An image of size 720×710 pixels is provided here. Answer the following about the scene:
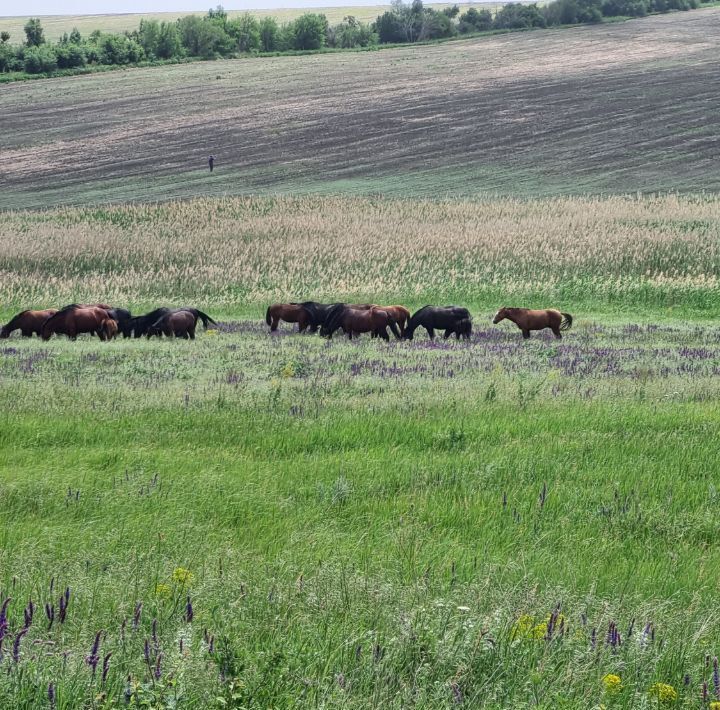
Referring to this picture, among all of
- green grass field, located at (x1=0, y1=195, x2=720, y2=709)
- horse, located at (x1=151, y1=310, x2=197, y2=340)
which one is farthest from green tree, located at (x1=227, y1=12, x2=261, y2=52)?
green grass field, located at (x1=0, y1=195, x2=720, y2=709)

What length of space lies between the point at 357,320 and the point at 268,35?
386ft

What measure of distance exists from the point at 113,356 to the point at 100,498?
9706 mm

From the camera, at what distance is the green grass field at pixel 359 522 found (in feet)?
14.0

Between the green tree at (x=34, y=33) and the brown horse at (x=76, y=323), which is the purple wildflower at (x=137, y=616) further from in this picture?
the green tree at (x=34, y=33)

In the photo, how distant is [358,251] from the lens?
1412 inches

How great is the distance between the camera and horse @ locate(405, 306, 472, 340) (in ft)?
74.4

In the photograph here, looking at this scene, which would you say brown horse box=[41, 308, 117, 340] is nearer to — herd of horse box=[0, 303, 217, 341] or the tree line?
herd of horse box=[0, 303, 217, 341]

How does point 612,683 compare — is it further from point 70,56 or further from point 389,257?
point 70,56

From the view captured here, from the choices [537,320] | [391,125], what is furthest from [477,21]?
Result: [537,320]

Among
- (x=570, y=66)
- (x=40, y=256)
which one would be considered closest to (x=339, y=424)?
(x=40, y=256)

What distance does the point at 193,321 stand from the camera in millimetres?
22578

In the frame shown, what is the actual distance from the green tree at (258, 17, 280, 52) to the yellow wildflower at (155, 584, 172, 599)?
435ft

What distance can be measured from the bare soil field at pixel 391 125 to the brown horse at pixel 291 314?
32873mm

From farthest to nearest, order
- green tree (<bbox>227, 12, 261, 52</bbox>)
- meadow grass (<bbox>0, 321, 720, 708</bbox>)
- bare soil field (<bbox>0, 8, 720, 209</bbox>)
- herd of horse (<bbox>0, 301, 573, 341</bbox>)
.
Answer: green tree (<bbox>227, 12, 261, 52</bbox>), bare soil field (<bbox>0, 8, 720, 209</bbox>), herd of horse (<bbox>0, 301, 573, 341</bbox>), meadow grass (<bbox>0, 321, 720, 708</bbox>)
